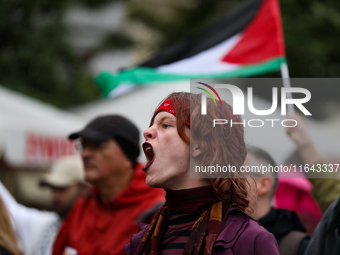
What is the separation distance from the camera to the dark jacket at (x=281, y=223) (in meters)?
2.29

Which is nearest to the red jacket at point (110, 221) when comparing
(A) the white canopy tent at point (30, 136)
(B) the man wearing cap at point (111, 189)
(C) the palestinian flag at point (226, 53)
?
(B) the man wearing cap at point (111, 189)

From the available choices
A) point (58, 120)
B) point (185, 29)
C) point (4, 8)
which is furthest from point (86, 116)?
point (185, 29)

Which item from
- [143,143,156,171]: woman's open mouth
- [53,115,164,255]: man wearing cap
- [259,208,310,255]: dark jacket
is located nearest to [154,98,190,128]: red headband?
[143,143,156,171]: woman's open mouth

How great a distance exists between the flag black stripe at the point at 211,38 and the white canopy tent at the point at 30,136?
2222 millimetres

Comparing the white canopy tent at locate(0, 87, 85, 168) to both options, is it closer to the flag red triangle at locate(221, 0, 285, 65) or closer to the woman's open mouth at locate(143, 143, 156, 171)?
the flag red triangle at locate(221, 0, 285, 65)

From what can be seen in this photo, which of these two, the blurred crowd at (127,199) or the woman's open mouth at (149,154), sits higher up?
the woman's open mouth at (149,154)

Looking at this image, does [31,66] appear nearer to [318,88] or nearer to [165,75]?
[165,75]

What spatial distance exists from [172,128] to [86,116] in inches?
206

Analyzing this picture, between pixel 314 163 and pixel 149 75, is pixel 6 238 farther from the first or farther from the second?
pixel 314 163

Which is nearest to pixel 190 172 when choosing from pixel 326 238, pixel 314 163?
pixel 326 238

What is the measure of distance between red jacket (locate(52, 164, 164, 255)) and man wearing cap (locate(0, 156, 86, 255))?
455 millimetres

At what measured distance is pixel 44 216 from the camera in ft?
12.0

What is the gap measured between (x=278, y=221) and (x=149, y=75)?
5.31ft

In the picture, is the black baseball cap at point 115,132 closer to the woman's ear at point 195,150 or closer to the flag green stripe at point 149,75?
the flag green stripe at point 149,75
